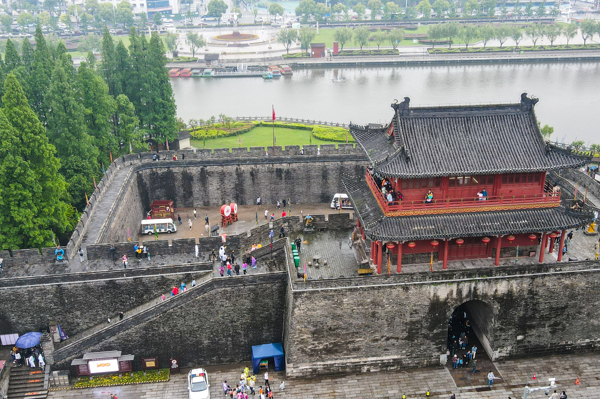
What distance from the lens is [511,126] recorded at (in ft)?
115

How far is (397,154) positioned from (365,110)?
195 feet

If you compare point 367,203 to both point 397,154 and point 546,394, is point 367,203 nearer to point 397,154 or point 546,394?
point 397,154

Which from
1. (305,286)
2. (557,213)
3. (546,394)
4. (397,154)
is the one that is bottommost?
(546,394)

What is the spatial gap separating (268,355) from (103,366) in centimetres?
1044

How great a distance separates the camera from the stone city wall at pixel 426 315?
112 feet

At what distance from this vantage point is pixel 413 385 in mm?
34656

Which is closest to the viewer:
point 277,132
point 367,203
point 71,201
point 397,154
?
point 397,154

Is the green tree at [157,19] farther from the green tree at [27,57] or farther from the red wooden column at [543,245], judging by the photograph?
the red wooden column at [543,245]

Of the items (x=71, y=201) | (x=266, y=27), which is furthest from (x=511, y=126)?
(x=266, y=27)

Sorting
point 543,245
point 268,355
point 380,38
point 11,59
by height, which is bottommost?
point 268,355

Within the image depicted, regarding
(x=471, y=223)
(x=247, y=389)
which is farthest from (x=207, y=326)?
(x=471, y=223)

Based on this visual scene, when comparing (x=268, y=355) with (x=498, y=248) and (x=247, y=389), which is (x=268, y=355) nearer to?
(x=247, y=389)

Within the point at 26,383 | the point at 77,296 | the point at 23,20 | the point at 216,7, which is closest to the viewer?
the point at 26,383

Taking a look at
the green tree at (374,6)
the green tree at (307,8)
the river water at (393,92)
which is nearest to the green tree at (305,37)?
the river water at (393,92)
